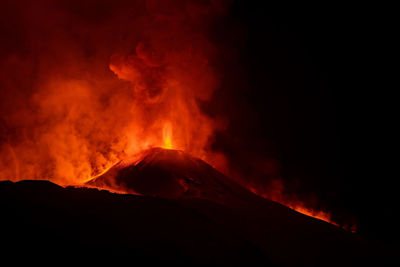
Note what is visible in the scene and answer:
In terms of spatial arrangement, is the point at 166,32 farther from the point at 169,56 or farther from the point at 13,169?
the point at 13,169

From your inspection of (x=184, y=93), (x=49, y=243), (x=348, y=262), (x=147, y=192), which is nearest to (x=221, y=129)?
(x=184, y=93)

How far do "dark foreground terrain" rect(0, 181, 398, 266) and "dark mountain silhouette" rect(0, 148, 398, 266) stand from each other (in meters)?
0.02

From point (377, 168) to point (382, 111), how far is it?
12.6ft

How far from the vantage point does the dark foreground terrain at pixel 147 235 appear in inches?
206

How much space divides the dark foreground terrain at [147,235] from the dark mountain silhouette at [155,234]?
16mm

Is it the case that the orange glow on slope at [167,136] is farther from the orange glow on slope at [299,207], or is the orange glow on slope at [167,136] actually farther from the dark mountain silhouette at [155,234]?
the dark mountain silhouette at [155,234]

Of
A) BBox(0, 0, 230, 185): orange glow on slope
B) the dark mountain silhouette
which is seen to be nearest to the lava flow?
BBox(0, 0, 230, 185): orange glow on slope

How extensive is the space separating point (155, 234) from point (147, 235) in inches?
7.1

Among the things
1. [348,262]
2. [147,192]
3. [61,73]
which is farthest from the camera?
[61,73]

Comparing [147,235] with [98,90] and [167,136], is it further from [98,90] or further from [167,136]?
[98,90]

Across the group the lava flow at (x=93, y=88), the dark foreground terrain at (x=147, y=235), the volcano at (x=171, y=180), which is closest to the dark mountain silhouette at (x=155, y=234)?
the dark foreground terrain at (x=147, y=235)

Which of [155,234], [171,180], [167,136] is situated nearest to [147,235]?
[155,234]

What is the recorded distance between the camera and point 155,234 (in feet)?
20.6

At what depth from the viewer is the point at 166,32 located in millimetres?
19797
